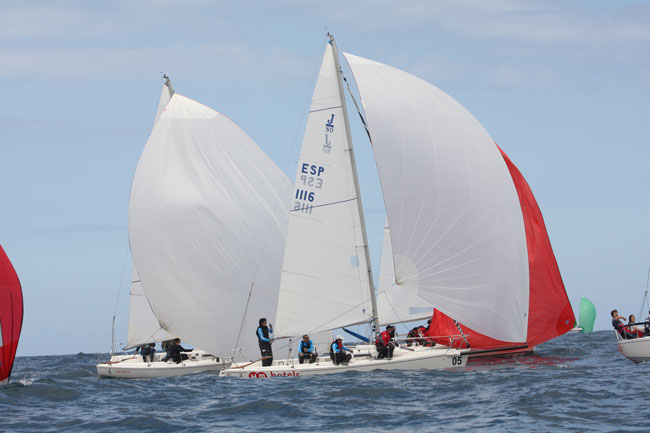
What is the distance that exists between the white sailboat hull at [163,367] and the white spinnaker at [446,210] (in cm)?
715

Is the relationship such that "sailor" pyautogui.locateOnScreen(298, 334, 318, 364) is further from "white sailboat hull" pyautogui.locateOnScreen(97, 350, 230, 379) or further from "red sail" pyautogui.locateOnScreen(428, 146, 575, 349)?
"red sail" pyautogui.locateOnScreen(428, 146, 575, 349)

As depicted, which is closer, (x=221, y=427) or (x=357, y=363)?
(x=221, y=427)

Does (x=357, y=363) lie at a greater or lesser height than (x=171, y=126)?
lesser

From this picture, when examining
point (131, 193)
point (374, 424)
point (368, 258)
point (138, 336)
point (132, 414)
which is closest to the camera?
point (374, 424)

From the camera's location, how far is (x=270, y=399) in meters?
17.3

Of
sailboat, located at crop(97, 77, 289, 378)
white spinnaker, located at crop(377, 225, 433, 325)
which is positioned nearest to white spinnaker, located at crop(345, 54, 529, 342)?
sailboat, located at crop(97, 77, 289, 378)

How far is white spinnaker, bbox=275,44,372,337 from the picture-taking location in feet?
71.3

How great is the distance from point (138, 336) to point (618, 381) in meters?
17.1

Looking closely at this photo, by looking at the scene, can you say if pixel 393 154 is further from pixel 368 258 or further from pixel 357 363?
pixel 357 363

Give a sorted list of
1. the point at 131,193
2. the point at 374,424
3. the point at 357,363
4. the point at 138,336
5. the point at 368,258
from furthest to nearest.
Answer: the point at 138,336 < the point at 131,193 < the point at 368,258 < the point at 357,363 < the point at 374,424

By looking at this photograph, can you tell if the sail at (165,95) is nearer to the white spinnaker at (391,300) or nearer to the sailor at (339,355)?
the white spinnaker at (391,300)

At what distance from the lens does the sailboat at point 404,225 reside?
21391 millimetres

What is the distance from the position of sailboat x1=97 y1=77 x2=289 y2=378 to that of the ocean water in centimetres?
322

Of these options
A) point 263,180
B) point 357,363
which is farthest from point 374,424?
point 263,180
